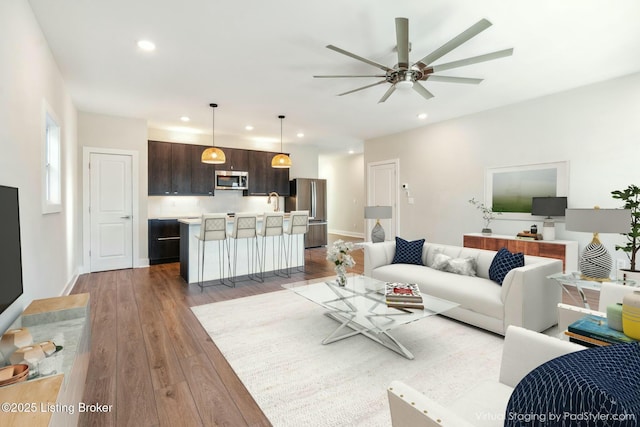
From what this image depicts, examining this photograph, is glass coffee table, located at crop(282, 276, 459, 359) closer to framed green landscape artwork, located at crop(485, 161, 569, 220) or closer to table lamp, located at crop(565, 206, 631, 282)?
table lamp, located at crop(565, 206, 631, 282)

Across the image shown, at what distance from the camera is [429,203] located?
6.45 metres

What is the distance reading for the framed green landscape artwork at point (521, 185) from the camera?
4609 mm

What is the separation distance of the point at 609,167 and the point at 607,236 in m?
0.92

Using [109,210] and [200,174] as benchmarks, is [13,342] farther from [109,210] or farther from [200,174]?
[200,174]

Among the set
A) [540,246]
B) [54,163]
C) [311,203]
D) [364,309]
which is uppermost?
[54,163]

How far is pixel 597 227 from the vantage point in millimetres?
2607

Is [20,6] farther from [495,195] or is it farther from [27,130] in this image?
[495,195]

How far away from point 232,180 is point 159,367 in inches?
216

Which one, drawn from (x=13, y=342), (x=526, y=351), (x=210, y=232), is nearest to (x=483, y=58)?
(x=526, y=351)

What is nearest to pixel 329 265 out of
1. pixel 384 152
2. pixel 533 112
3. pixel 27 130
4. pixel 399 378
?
pixel 384 152

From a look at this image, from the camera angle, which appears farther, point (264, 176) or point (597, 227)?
point (264, 176)

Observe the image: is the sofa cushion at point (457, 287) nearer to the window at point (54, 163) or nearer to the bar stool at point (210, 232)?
the bar stool at point (210, 232)

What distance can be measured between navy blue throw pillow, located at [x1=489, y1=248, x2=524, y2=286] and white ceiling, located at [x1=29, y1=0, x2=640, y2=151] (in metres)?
2.14

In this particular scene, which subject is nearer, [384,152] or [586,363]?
[586,363]
